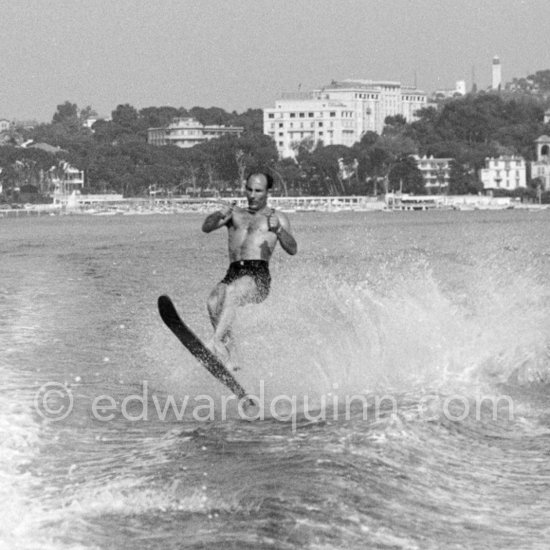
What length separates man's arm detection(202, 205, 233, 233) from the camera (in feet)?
34.1

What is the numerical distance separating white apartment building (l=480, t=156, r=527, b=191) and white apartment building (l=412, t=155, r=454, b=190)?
4677mm

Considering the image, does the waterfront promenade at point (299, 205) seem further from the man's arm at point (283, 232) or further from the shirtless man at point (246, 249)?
the man's arm at point (283, 232)

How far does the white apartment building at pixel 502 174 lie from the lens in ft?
590

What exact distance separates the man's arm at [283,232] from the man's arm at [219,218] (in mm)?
328

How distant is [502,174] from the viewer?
183 meters

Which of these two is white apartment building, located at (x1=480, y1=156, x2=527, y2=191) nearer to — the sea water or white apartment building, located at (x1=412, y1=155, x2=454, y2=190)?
white apartment building, located at (x1=412, y1=155, x2=454, y2=190)

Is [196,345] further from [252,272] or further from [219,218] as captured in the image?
[219,218]

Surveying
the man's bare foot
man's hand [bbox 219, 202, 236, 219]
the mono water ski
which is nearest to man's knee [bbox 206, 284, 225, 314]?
the man's bare foot

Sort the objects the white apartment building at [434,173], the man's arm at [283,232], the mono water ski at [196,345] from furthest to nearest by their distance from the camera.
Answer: the white apartment building at [434,173], the man's arm at [283,232], the mono water ski at [196,345]

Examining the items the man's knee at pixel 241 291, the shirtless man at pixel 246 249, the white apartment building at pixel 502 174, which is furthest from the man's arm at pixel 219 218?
the white apartment building at pixel 502 174

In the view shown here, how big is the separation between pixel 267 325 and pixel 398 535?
8140 millimetres

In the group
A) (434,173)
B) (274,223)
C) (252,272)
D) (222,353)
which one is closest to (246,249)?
(252,272)

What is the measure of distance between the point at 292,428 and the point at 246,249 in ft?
6.05

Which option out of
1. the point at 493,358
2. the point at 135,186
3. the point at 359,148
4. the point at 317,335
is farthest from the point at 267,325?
the point at 359,148
